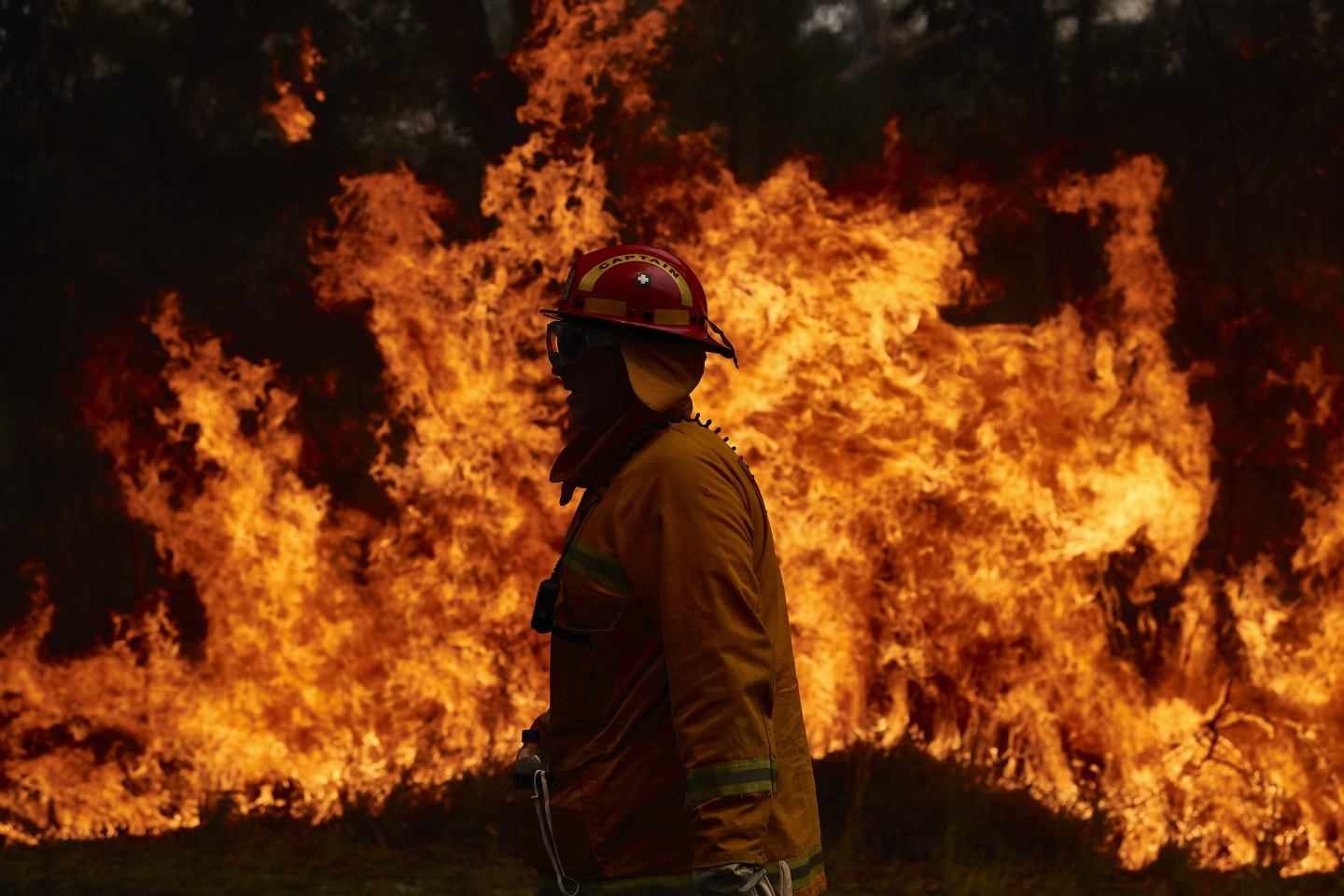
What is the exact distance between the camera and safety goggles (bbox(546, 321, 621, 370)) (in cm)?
273

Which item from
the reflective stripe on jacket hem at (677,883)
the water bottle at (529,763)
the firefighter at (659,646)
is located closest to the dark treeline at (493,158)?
the firefighter at (659,646)

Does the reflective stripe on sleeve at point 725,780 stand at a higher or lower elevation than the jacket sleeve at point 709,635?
lower

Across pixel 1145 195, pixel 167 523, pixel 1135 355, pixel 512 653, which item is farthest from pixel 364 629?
pixel 1145 195

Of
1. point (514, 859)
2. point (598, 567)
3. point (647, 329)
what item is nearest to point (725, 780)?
point (598, 567)

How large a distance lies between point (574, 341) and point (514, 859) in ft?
15.7

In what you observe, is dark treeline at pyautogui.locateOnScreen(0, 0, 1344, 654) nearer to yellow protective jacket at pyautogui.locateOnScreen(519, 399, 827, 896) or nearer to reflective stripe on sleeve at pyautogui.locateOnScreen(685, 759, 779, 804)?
yellow protective jacket at pyautogui.locateOnScreen(519, 399, 827, 896)

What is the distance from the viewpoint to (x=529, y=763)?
2668 mm

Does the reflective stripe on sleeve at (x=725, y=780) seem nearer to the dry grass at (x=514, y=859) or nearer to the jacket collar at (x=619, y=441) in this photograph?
the jacket collar at (x=619, y=441)

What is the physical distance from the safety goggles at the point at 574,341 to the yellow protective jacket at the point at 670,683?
0.15 meters

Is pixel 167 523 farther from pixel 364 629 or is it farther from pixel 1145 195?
pixel 1145 195

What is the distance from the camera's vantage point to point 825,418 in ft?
26.4

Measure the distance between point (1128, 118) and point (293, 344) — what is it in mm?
6240

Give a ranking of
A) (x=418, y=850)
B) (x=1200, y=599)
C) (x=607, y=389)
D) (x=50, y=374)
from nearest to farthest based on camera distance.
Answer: (x=607, y=389), (x=418, y=850), (x=1200, y=599), (x=50, y=374)

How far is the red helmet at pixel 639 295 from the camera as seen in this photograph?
8.96 ft
